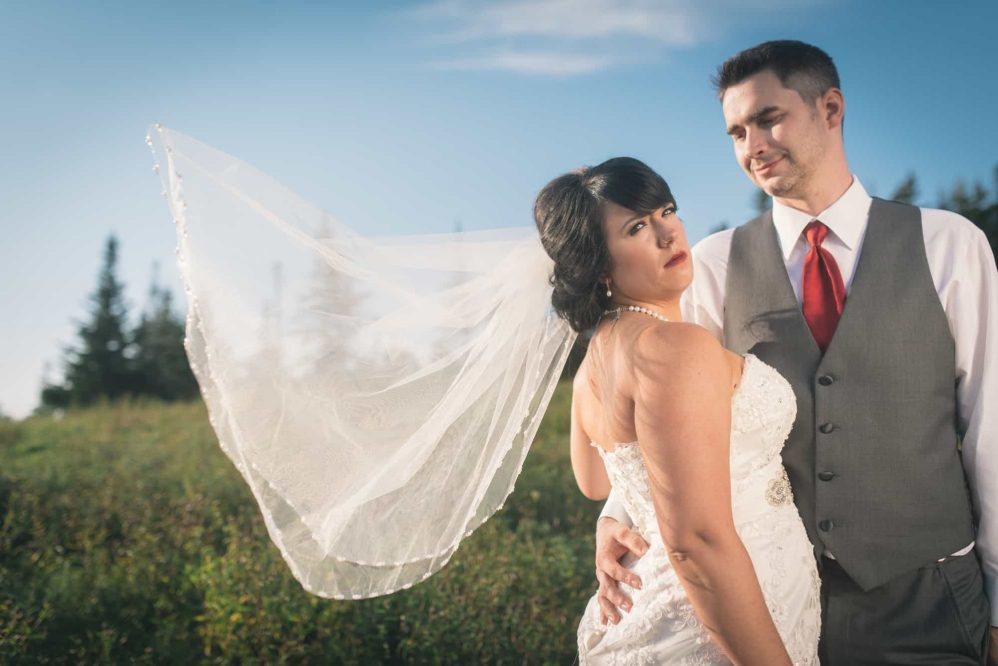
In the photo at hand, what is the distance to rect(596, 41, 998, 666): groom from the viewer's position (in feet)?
7.45

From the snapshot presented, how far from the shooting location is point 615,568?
7.68 ft

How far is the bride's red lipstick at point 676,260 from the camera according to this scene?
7.05 ft

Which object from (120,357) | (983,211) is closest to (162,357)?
(120,357)

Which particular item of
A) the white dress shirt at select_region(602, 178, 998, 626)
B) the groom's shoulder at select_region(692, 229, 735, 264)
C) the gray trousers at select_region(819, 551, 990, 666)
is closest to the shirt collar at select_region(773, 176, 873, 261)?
the white dress shirt at select_region(602, 178, 998, 626)

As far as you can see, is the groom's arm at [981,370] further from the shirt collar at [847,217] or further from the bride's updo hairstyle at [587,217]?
the bride's updo hairstyle at [587,217]

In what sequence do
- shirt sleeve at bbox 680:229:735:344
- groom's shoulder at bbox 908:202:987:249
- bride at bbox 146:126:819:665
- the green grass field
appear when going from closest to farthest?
bride at bbox 146:126:819:665
groom's shoulder at bbox 908:202:987:249
shirt sleeve at bbox 680:229:735:344
the green grass field

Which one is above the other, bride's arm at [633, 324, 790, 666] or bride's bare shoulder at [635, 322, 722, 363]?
bride's bare shoulder at [635, 322, 722, 363]

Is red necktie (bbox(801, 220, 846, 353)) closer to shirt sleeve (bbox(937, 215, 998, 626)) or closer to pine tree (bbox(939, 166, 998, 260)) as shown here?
shirt sleeve (bbox(937, 215, 998, 626))

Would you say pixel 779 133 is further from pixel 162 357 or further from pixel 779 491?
pixel 162 357

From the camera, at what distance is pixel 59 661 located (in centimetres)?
418

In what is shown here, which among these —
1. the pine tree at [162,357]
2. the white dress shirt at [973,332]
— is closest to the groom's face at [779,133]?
the white dress shirt at [973,332]

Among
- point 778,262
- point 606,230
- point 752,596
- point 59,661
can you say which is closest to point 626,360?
point 606,230

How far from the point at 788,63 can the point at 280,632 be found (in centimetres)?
355

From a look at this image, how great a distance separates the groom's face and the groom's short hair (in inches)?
0.9
